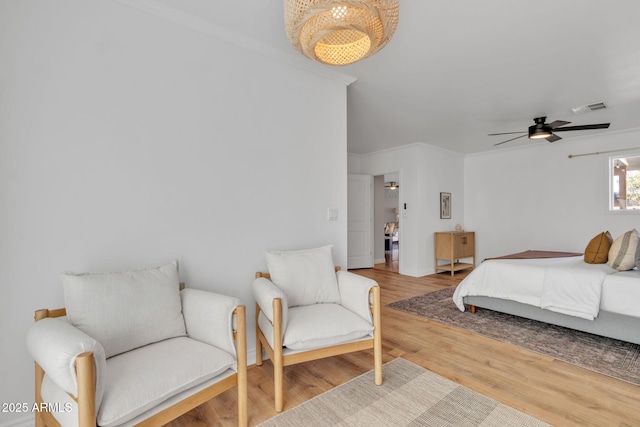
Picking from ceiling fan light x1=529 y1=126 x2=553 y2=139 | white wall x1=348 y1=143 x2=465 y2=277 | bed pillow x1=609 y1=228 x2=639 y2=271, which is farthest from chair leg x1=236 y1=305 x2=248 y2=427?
white wall x1=348 y1=143 x2=465 y2=277

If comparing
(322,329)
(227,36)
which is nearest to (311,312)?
(322,329)

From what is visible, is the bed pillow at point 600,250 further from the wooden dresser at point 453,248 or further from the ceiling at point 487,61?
the wooden dresser at point 453,248

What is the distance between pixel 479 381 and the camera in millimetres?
2035

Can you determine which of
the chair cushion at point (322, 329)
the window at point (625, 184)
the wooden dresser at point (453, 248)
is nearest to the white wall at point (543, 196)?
the window at point (625, 184)

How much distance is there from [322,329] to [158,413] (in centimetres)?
89

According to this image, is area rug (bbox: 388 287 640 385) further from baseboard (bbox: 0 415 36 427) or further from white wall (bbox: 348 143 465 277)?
baseboard (bbox: 0 415 36 427)

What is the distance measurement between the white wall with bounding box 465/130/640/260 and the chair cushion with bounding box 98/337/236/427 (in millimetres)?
6086

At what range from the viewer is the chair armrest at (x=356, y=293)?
2008 millimetres

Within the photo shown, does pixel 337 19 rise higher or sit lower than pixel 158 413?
higher

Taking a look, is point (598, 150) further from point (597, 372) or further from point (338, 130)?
point (338, 130)

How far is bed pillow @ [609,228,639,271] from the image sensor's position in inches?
104

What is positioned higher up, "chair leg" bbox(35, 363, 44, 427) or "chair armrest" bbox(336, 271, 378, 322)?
"chair armrest" bbox(336, 271, 378, 322)

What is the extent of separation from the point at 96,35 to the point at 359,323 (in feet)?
7.77

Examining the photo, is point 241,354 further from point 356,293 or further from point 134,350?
point 356,293
